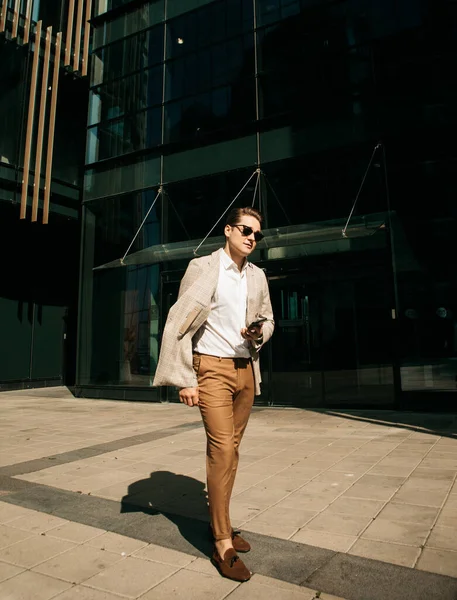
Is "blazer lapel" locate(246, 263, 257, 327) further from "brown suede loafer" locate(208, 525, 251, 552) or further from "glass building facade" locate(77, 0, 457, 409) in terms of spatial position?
"glass building facade" locate(77, 0, 457, 409)

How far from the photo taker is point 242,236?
295cm

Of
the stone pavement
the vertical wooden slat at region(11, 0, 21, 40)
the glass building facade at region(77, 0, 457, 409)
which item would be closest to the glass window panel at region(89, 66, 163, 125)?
the glass building facade at region(77, 0, 457, 409)

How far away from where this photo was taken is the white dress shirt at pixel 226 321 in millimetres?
2844

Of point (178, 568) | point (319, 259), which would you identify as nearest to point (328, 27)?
point (319, 259)

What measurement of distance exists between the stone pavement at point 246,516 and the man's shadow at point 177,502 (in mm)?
15

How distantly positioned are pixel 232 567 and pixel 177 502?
59.7 inches

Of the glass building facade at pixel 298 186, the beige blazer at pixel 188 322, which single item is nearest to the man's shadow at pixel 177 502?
the beige blazer at pixel 188 322

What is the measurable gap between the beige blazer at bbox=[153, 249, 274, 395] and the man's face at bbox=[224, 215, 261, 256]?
15cm

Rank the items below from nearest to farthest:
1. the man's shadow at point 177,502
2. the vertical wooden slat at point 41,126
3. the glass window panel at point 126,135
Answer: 1. the man's shadow at point 177,502
2. the glass window panel at point 126,135
3. the vertical wooden slat at point 41,126

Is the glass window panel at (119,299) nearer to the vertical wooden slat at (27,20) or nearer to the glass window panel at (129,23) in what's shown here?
the glass window panel at (129,23)

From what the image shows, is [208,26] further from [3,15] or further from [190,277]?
[190,277]

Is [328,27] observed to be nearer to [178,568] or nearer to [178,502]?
[178,502]

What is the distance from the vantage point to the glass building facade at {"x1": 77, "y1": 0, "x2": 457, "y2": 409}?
382 inches

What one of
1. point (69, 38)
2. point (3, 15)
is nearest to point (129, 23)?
point (69, 38)
